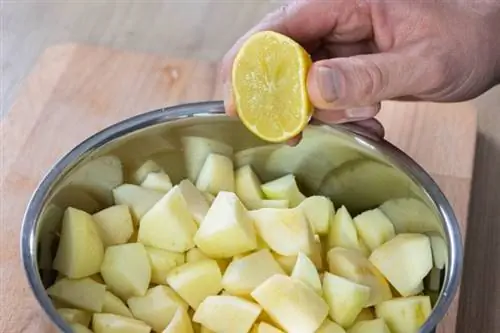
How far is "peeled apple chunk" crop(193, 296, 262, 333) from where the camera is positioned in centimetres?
99

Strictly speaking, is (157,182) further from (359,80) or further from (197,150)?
(359,80)

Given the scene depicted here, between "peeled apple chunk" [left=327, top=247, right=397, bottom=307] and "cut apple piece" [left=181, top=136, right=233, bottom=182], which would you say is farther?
"cut apple piece" [left=181, top=136, right=233, bottom=182]

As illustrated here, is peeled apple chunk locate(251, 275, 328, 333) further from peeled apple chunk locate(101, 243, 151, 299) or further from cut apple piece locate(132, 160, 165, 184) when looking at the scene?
cut apple piece locate(132, 160, 165, 184)

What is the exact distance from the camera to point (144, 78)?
55.8 inches

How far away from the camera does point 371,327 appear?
1010 millimetres

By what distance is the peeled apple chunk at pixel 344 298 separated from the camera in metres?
1.00

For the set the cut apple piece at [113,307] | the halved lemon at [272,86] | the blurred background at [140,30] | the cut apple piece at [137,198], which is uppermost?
the halved lemon at [272,86]

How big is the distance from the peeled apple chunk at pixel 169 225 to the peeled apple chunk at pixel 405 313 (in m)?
0.26

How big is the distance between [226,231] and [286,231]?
0.08m

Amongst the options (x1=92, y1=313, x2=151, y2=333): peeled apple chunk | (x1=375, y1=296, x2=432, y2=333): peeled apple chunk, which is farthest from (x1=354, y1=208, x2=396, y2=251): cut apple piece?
(x1=92, y1=313, x2=151, y2=333): peeled apple chunk

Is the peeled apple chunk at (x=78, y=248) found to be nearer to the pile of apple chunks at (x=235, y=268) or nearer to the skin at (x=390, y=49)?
the pile of apple chunks at (x=235, y=268)

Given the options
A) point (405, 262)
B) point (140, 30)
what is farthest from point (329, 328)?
point (140, 30)

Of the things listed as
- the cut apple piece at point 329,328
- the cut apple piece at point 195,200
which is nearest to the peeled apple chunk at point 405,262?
the cut apple piece at point 329,328

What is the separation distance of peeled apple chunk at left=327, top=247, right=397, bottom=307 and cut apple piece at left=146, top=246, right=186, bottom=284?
20cm
